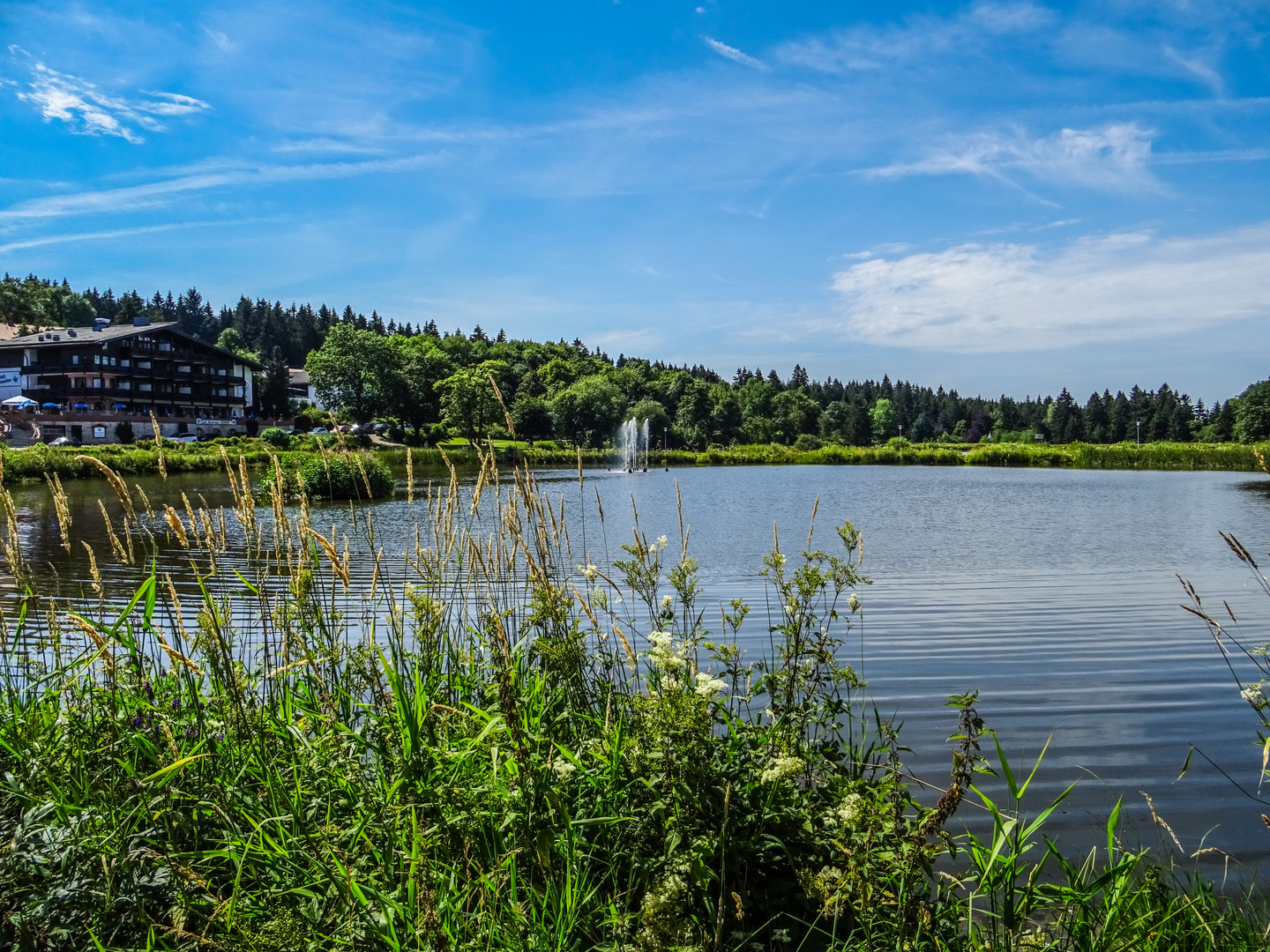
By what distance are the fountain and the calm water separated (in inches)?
1408

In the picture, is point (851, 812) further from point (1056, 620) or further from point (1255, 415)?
point (1255, 415)

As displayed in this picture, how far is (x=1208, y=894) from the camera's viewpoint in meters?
3.41

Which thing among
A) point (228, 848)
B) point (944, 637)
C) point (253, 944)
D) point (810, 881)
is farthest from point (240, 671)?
point (944, 637)

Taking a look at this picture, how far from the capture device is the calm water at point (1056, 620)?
5.65 m

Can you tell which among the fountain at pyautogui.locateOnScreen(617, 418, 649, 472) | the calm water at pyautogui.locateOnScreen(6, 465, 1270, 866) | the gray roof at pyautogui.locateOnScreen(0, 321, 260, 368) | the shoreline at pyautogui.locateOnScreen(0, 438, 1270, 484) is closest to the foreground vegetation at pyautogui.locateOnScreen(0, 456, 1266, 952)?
the calm water at pyautogui.locateOnScreen(6, 465, 1270, 866)

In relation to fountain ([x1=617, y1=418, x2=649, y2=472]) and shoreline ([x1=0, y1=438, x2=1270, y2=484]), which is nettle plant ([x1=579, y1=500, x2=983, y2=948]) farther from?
fountain ([x1=617, y1=418, x2=649, y2=472])

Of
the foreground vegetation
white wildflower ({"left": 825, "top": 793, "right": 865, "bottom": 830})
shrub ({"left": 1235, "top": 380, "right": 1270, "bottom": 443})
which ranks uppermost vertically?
shrub ({"left": 1235, "top": 380, "right": 1270, "bottom": 443})

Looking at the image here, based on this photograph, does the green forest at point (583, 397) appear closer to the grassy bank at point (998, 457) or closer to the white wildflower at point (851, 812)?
the grassy bank at point (998, 457)

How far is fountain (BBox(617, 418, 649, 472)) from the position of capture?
6636cm

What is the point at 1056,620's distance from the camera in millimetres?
10906

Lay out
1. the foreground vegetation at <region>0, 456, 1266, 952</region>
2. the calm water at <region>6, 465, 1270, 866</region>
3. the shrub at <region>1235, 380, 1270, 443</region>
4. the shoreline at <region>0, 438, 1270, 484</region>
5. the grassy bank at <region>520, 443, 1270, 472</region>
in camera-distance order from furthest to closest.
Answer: the shrub at <region>1235, 380, 1270, 443</region> < the grassy bank at <region>520, 443, 1270, 472</region> < the shoreline at <region>0, 438, 1270, 484</region> < the calm water at <region>6, 465, 1270, 866</region> < the foreground vegetation at <region>0, 456, 1266, 952</region>


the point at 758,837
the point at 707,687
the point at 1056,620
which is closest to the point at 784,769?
the point at 707,687

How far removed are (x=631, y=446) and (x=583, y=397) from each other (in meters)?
23.5

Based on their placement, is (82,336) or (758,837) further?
(82,336)
